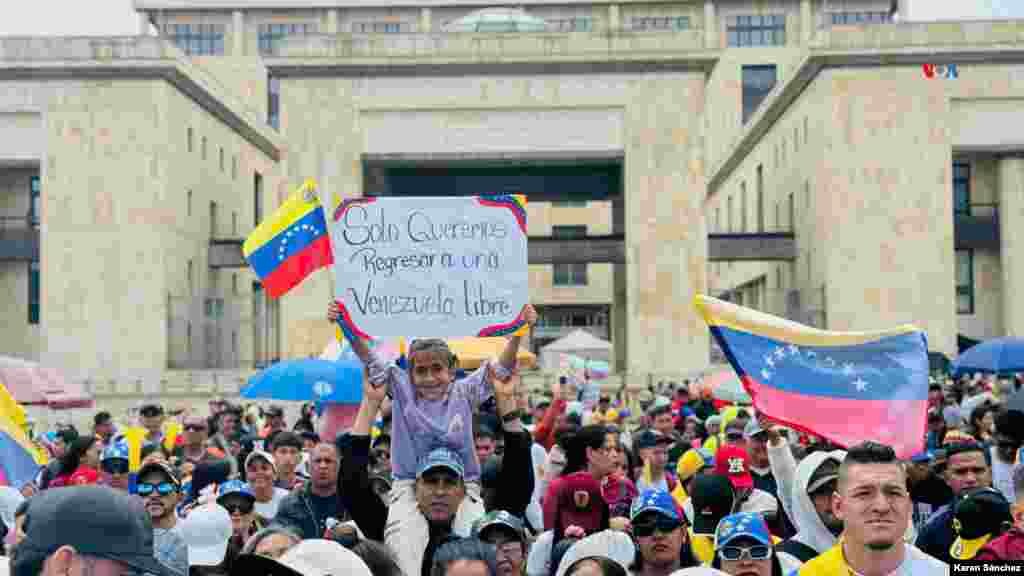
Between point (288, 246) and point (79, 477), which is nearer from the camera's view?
point (79, 477)

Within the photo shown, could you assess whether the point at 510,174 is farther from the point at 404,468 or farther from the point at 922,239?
the point at 404,468

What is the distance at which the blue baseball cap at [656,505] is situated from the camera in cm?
668

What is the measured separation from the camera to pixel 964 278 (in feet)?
158

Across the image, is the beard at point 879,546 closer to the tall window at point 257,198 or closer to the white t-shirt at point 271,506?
the white t-shirt at point 271,506

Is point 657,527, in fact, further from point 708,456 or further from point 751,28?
point 751,28

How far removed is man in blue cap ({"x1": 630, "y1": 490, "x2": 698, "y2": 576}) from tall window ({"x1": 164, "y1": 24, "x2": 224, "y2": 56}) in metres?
82.8

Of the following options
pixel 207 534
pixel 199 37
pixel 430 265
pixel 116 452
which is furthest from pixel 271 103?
pixel 207 534

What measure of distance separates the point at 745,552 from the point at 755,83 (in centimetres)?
7522

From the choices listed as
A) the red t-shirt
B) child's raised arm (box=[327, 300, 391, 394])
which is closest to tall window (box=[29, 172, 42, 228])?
the red t-shirt

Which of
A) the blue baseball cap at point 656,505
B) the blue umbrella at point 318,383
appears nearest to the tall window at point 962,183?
the blue umbrella at point 318,383

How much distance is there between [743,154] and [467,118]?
16849 mm

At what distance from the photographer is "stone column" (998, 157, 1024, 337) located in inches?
1807

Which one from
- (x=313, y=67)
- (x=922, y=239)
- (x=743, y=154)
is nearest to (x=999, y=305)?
(x=922, y=239)

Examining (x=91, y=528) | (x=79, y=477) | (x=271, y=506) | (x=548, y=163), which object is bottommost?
(x=271, y=506)
